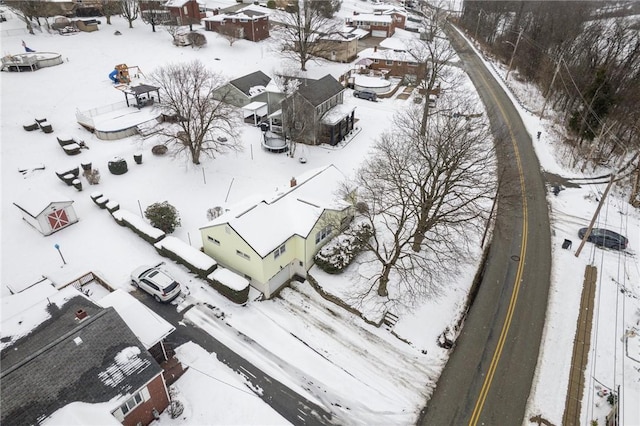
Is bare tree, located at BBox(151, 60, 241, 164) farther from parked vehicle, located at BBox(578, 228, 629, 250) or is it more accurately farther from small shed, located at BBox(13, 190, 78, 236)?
parked vehicle, located at BBox(578, 228, 629, 250)

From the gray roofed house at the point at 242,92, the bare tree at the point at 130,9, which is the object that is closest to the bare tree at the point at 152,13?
the bare tree at the point at 130,9

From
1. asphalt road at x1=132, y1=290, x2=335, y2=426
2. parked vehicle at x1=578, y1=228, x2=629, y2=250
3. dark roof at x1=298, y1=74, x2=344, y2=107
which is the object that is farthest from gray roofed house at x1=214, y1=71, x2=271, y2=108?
parked vehicle at x1=578, y1=228, x2=629, y2=250

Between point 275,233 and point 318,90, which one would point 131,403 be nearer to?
point 275,233

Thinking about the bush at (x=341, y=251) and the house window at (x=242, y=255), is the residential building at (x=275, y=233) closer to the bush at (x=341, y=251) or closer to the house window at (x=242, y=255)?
the house window at (x=242, y=255)

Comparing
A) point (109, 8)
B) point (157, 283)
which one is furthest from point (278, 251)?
point (109, 8)

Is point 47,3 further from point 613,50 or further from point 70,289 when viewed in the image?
point 613,50

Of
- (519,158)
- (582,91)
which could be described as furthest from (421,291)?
(582,91)
